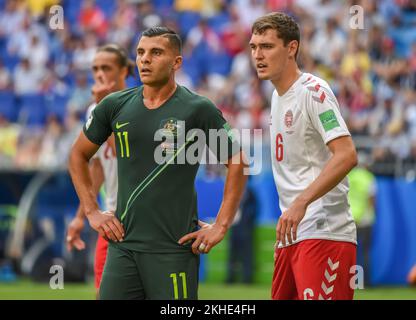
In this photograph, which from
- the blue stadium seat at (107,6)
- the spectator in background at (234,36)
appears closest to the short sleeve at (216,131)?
the spectator in background at (234,36)

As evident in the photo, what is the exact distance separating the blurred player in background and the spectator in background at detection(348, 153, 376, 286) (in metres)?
6.98

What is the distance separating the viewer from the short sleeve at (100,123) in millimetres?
6746

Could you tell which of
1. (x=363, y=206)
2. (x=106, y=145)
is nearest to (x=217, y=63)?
(x=363, y=206)

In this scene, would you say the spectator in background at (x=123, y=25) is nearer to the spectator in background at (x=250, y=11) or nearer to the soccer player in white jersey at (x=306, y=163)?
the spectator in background at (x=250, y=11)

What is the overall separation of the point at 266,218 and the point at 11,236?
4348 millimetres

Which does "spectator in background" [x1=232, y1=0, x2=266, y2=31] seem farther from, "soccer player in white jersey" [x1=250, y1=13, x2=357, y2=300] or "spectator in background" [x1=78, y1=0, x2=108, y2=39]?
"soccer player in white jersey" [x1=250, y1=13, x2=357, y2=300]

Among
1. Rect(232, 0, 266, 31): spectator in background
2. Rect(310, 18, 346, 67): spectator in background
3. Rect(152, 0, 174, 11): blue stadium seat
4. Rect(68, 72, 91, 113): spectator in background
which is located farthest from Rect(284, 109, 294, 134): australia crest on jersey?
Rect(152, 0, 174, 11): blue stadium seat

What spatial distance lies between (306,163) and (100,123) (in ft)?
4.65

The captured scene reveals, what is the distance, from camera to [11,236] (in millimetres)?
17109

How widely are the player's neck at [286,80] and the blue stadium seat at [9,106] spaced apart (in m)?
15.8

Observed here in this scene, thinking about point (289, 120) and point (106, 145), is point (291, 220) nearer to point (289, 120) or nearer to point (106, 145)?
point (289, 120)

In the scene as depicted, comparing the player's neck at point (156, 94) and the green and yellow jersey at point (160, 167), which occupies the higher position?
the player's neck at point (156, 94)

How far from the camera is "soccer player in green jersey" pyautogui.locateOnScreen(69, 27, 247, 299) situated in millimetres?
6523
